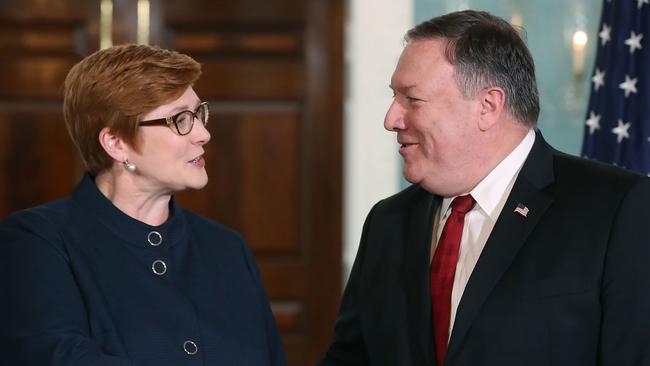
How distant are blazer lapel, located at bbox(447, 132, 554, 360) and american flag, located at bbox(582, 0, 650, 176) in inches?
57.3

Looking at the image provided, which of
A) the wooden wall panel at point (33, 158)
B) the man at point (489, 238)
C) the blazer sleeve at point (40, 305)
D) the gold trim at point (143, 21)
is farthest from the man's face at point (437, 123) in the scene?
the wooden wall panel at point (33, 158)

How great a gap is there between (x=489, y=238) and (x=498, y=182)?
0.14 metres

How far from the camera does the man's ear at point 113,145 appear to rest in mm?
2230

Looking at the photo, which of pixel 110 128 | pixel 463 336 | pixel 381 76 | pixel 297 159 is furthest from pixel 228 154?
pixel 463 336

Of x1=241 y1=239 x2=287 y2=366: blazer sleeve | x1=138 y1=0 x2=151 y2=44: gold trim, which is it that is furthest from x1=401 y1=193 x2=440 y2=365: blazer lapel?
x1=138 y1=0 x2=151 y2=44: gold trim

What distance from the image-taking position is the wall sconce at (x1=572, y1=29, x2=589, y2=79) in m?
4.53

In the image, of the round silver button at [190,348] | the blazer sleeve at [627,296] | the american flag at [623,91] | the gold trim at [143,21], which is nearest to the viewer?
the blazer sleeve at [627,296]

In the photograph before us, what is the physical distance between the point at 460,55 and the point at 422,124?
0.17 metres

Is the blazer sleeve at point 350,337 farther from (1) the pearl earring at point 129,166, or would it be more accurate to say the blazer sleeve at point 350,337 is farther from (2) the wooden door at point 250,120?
(2) the wooden door at point 250,120

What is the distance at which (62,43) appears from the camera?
4664 millimetres

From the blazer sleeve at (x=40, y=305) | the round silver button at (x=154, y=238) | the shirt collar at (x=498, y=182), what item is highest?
the shirt collar at (x=498, y=182)

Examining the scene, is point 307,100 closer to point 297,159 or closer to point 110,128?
point 297,159

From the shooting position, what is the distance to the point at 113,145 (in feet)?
7.37

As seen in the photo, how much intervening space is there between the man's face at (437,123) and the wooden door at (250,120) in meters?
2.51
